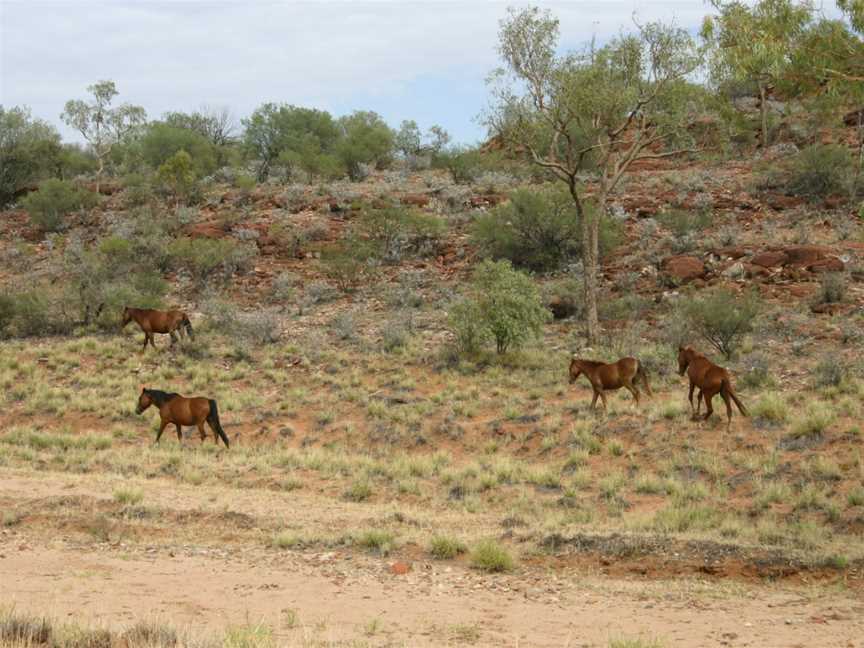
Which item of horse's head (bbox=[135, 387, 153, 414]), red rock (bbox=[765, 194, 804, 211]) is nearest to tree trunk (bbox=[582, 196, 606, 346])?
horse's head (bbox=[135, 387, 153, 414])

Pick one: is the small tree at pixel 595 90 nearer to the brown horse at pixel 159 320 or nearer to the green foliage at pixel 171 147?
the brown horse at pixel 159 320

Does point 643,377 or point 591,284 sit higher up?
point 591,284

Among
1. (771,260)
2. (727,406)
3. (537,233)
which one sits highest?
(537,233)

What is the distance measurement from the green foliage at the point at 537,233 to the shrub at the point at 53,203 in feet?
65.9

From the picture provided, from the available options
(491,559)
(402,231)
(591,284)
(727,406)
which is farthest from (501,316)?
(402,231)

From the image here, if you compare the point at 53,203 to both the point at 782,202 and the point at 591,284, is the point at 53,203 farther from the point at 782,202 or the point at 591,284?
the point at 782,202

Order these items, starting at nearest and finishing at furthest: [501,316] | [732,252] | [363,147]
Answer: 1. [501,316]
2. [732,252]
3. [363,147]

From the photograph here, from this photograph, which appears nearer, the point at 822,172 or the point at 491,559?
the point at 491,559

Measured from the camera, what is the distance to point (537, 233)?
108 ft

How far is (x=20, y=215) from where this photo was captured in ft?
145

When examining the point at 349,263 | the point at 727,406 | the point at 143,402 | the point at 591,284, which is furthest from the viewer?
the point at 349,263

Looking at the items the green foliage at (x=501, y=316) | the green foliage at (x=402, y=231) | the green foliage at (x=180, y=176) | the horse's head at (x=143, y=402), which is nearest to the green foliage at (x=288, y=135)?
the green foliage at (x=180, y=176)

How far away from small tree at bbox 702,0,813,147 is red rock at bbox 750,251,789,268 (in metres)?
16.0

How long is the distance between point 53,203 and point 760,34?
118ft
